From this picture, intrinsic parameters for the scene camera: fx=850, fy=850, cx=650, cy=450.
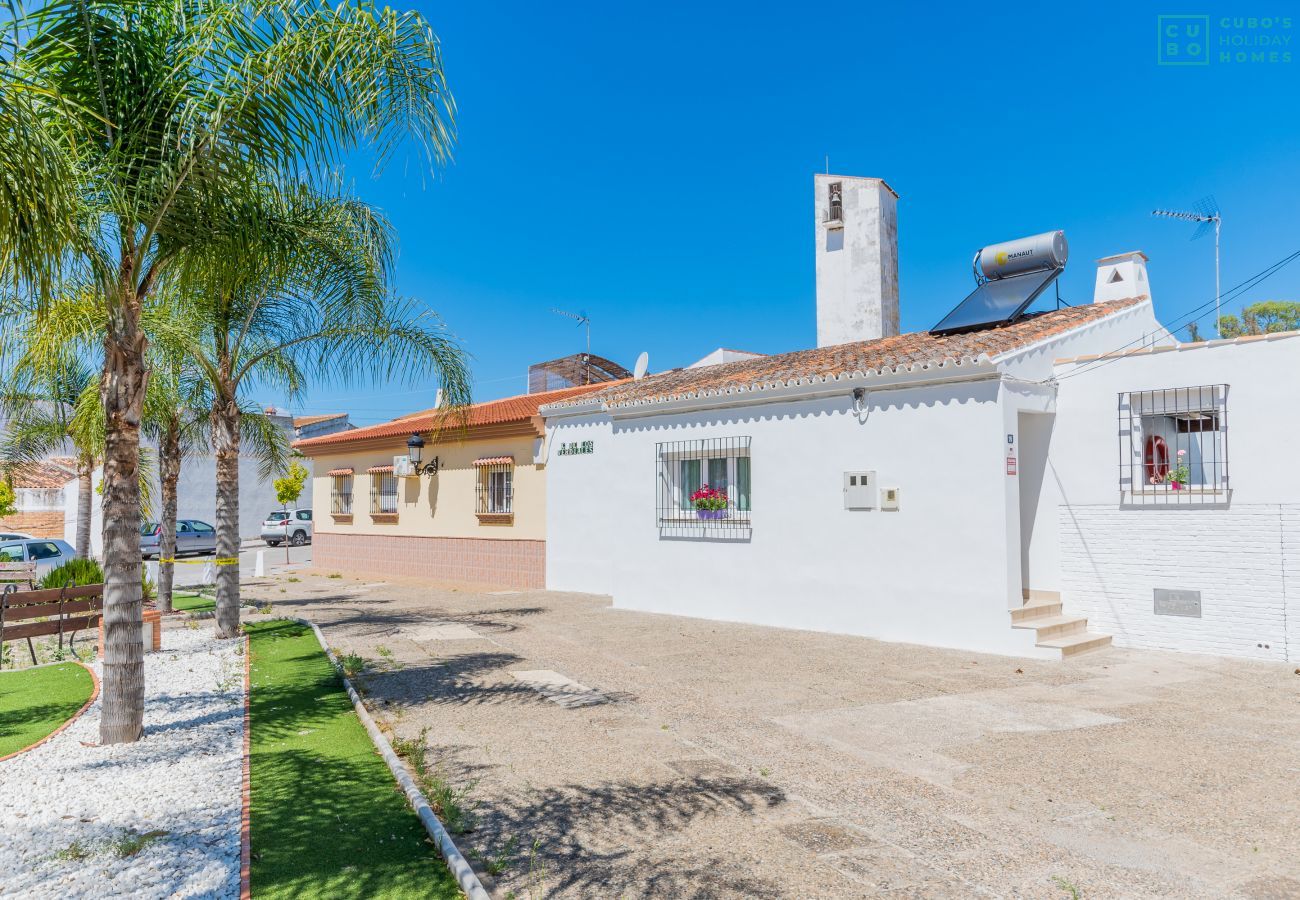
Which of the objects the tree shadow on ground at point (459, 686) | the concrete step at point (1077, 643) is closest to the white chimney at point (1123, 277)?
the concrete step at point (1077, 643)

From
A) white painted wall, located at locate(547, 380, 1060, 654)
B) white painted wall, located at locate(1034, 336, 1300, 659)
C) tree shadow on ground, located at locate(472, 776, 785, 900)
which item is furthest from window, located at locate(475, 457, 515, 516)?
tree shadow on ground, located at locate(472, 776, 785, 900)

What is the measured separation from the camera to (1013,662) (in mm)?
8773

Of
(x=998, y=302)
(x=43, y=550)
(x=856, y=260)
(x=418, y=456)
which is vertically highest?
(x=856, y=260)

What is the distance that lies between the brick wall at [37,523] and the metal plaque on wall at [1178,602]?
3586cm

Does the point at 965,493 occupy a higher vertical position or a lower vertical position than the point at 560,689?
higher

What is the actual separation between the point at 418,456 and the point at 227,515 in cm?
895

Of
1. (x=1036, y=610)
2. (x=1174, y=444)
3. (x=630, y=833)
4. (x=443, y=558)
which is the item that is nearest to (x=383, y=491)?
(x=443, y=558)

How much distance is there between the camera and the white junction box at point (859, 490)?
34.4 feet

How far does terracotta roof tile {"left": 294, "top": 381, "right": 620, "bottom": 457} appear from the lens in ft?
57.5

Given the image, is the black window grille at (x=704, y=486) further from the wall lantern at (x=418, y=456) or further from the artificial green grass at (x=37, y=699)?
the wall lantern at (x=418, y=456)

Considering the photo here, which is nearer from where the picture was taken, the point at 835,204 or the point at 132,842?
the point at 132,842

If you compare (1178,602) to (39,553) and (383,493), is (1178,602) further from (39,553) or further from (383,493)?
(39,553)

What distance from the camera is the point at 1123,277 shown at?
1258 centimetres

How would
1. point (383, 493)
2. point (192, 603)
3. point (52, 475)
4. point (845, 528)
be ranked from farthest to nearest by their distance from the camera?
point (52, 475) → point (383, 493) → point (192, 603) → point (845, 528)
